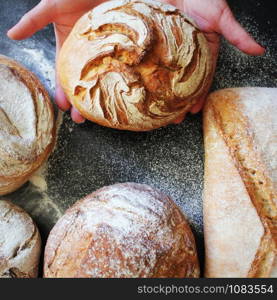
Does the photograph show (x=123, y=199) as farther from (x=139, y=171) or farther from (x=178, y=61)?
Answer: (x=178, y=61)

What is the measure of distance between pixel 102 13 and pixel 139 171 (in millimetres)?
538

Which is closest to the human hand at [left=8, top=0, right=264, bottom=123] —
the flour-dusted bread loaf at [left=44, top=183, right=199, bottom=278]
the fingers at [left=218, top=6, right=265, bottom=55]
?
the fingers at [left=218, top=6, right=265, bottom=55]

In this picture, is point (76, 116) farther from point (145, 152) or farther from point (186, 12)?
point (186, 12)

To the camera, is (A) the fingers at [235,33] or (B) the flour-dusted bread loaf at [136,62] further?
(A) the fingers at [235,33]

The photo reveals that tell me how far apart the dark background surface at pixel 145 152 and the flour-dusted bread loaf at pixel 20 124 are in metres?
0.18

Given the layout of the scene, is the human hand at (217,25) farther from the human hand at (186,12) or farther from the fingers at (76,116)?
the fingers at (76,116)

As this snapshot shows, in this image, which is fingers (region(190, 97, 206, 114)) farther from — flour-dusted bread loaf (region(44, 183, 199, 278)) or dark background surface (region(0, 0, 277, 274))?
flour-dusted bread loaf (region(44, 183, 199, 278))

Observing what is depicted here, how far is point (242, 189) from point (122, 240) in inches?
14.1

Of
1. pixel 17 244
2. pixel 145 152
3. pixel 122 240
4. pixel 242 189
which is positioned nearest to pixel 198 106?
pixel 145 152

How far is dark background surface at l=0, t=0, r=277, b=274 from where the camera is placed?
1.51 meters

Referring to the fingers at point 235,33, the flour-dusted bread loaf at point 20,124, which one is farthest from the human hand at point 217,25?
the flour-dusted bread loaf at point 20,124

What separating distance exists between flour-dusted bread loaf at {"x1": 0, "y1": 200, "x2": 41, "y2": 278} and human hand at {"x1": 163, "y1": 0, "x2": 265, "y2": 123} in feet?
2.13

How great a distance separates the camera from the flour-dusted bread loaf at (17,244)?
52.0 inches
